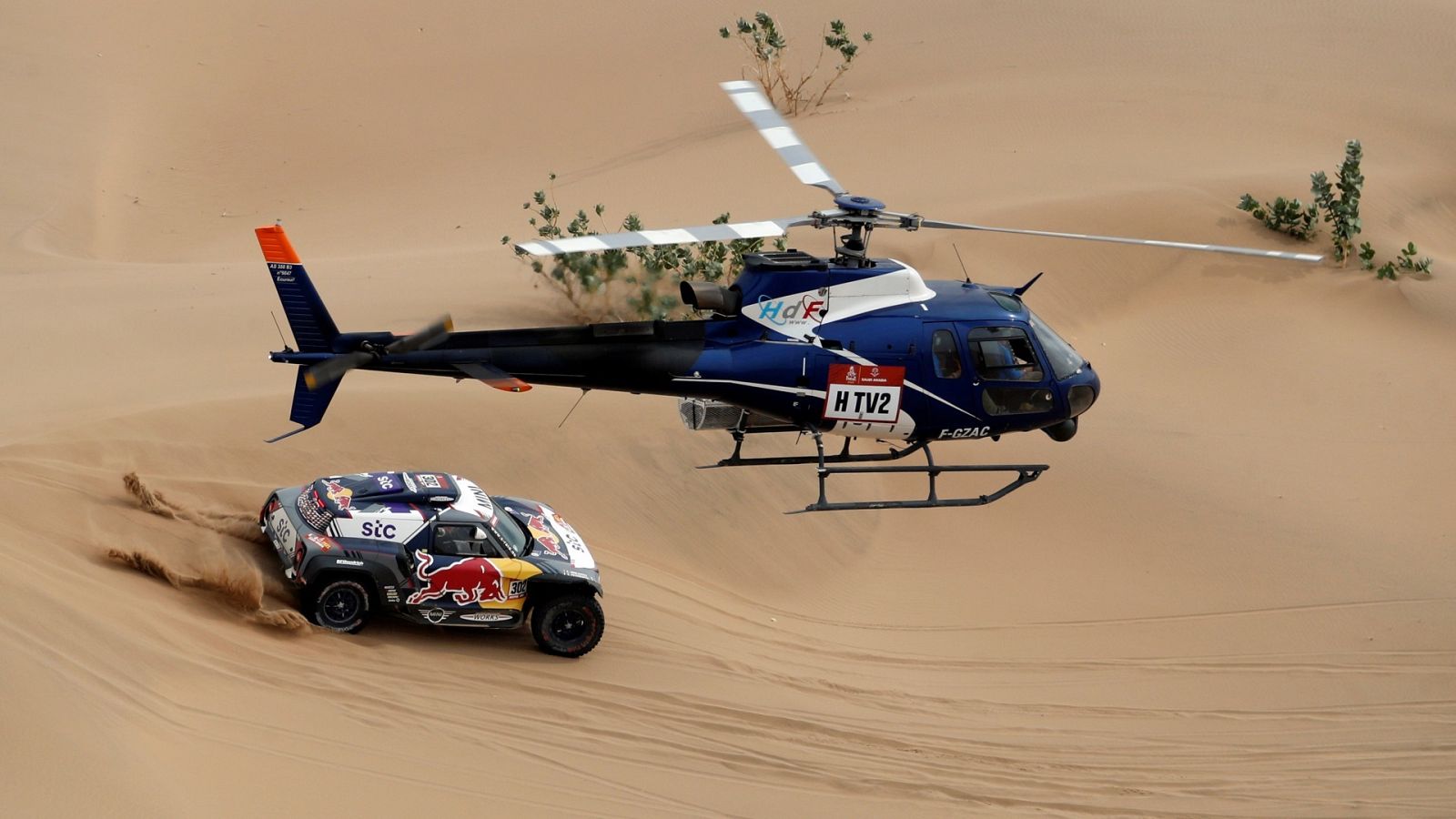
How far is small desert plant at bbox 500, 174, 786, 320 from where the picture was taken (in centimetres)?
2023

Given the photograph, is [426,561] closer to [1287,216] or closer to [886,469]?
[886,469]

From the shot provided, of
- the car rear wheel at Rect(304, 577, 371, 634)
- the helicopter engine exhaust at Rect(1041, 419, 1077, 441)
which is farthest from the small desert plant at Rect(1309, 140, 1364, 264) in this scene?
the car rear wheel at Rect(304, 577, 371, 634)

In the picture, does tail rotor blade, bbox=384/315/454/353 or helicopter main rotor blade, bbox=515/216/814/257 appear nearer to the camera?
helicopter main rotor blade, bbox=515/216/814/257

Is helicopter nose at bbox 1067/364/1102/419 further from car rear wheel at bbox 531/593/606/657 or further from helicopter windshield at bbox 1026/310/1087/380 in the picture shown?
car rear wheel at bbox 531/593/606/657

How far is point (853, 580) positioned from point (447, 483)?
5.15 meters

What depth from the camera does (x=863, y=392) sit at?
13.9m

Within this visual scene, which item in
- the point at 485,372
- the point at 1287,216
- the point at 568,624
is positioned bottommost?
the point at 568,624

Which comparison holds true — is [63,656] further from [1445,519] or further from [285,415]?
[1445,519]

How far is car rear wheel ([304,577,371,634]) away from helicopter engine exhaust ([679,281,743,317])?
3.77 m

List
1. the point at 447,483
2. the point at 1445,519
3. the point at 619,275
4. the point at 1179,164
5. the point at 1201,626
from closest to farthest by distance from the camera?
the point at 447,483, the point at 1201,626, the point at 1445,519, the point at 619,275, the point at 1179,164

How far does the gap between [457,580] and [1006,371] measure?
5310 mm

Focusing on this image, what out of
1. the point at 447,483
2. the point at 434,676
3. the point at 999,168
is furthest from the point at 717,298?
the point at 999,168

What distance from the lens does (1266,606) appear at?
53.6ft

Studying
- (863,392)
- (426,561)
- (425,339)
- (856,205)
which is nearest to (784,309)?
(863,392)
